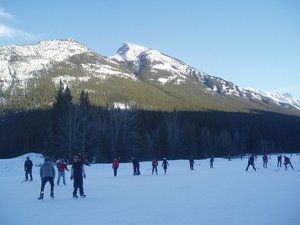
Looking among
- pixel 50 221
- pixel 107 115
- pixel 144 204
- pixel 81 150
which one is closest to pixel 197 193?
pixel 144 204

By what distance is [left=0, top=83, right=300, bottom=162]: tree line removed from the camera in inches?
2245

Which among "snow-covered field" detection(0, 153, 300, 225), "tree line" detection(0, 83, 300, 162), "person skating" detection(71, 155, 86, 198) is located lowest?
"snow-covered field" detection(0, 153, 300, 225)

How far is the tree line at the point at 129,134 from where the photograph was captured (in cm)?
5703

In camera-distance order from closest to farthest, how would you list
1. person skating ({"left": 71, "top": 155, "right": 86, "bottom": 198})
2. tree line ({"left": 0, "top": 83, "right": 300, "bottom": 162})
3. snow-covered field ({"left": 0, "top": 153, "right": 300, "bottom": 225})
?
snow-covered field ({"left": 0, "top": 153, "right": 300, "bottom": 225})
person skating ({"left": 71, "top": 155, "right": 86, "bottom": 198})
tree line ({"left": 0, "top": 83, "right": 300, "bottom": 162})

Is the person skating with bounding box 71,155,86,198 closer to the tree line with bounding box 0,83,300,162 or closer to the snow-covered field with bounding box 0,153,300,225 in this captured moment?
the snow-covered field with bounding box 0,153,300,225

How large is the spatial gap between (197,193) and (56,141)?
4095 cm

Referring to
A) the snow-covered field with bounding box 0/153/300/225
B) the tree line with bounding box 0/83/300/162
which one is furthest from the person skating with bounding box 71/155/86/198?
the tree line with bounding box 0/83/300/162

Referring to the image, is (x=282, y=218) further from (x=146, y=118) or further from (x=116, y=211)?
(x=146, y=118)

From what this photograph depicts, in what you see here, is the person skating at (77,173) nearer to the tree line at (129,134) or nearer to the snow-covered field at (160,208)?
the snow-covered field at (160,208)

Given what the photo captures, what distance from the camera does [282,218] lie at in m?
11.2

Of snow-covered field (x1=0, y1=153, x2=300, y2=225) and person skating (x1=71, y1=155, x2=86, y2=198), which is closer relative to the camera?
snow-covered field (x1=0, y1=153, x2=300, y2=225)

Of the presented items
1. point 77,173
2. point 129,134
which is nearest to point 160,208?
point 77,173

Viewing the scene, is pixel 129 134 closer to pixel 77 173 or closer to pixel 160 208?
pixel 77 173

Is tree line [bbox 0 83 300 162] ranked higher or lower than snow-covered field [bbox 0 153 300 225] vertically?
higher
